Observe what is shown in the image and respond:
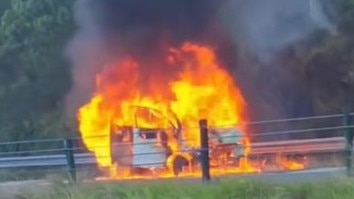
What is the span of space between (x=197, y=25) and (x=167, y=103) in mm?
2653

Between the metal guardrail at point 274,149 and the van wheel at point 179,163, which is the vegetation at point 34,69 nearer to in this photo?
the metal guardrail at point 274,149

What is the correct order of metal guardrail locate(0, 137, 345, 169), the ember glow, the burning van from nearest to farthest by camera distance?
the burning van
the ember glow
metal guardrail locate(0, 137, 345, 169)

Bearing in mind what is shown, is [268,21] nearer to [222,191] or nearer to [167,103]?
[167,103]

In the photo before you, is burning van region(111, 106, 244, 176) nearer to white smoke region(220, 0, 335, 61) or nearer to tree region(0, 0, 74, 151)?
white smoke region(220, 0, 335, 61)

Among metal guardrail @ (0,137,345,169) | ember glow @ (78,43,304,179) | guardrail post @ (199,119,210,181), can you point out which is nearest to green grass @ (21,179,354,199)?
guardrail post @ (199,119,210,181)

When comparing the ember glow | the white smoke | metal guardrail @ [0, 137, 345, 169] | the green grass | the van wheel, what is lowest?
the green grass

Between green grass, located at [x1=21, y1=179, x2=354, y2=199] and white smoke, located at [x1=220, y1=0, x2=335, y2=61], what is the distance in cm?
1186

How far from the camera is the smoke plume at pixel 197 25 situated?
73.8 ft

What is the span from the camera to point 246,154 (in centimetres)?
1736

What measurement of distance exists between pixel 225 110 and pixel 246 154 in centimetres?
347

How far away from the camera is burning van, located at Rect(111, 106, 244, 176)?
16500mm

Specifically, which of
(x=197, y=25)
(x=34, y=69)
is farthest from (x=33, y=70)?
(x=197, y=25)

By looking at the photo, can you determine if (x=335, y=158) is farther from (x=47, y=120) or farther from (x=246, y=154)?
(x=47, y=120)

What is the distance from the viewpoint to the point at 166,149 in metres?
17.5
